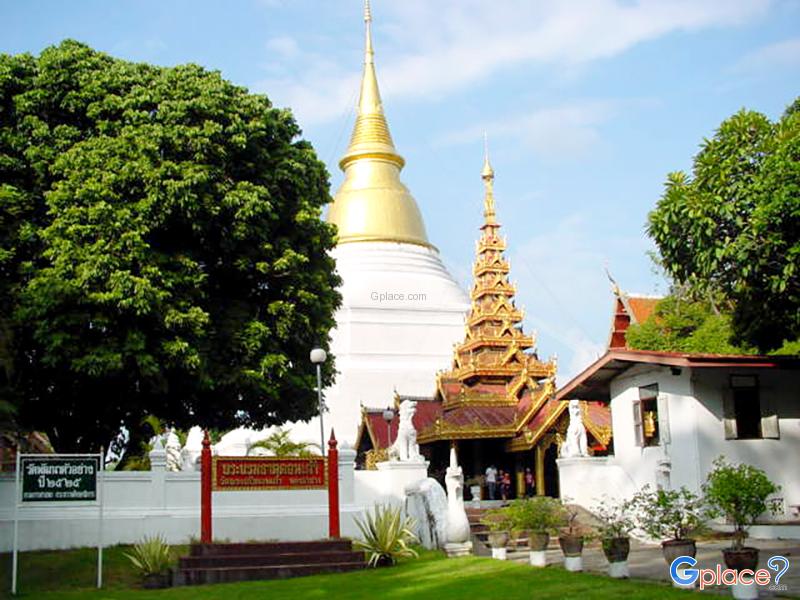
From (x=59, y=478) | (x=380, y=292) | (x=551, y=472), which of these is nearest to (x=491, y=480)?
(x=551, y=472)

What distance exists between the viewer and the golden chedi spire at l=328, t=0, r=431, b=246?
1718 inches

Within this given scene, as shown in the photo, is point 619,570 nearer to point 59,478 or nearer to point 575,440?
point 59,478

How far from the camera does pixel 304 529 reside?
19.2 metres

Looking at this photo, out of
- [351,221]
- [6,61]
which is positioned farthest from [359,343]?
[6,61]

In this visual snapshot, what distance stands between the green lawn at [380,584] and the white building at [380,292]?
821 inches

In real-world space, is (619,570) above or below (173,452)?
below

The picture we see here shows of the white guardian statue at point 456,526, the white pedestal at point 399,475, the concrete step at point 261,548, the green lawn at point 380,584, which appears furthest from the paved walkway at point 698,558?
the white pedestal at point 399,475

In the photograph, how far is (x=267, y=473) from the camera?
60.4 ft

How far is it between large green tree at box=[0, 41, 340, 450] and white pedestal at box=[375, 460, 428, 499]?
2.27 meters

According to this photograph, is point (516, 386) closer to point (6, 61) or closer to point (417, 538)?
point (417, 538)

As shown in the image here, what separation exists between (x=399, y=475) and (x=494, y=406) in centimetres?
1090

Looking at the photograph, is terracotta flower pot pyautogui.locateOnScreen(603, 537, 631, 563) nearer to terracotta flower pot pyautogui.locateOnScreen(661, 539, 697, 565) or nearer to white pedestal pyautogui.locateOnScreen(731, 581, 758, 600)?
terracotta flower pot pyautogui.locateOnScreen(661, 539, 697, 565)

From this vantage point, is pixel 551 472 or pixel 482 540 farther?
pixel 551 472

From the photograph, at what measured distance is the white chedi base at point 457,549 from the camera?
17359mm
